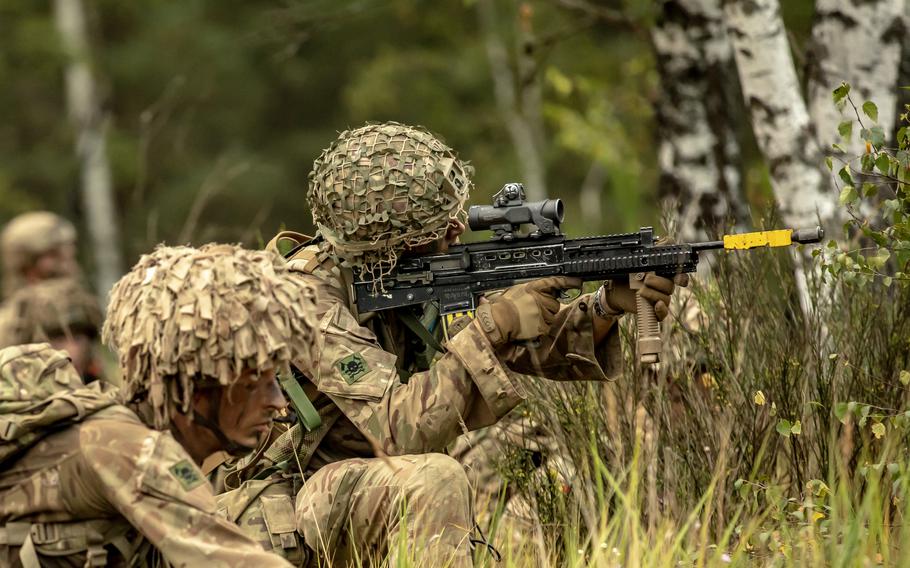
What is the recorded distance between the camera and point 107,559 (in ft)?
10.3

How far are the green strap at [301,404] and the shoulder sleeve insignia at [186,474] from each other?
48.6 inches

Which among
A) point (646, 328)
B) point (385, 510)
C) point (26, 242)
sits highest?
point (26, 242)

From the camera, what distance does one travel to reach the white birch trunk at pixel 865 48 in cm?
543

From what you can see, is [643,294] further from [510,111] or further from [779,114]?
[510,111]

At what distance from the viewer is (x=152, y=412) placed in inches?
124

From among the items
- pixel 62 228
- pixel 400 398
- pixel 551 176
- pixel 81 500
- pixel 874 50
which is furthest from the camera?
pixel 551 176

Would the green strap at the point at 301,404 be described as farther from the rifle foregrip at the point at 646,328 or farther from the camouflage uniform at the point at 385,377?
the rifle foregrip at the point at 646,328

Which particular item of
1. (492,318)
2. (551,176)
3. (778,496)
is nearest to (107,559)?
(492,318)

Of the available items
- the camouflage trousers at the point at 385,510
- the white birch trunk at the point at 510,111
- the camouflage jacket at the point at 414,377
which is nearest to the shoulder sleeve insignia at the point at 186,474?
the camouflage trousers at the point at 385,510

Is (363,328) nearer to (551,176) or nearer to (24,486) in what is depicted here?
(24,486)

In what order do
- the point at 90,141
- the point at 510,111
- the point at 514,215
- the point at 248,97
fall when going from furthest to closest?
the point at 248,97, the point at 510,111, the point at 90,141, the point at 514,215

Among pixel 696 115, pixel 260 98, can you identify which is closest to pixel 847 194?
pixel 696 115

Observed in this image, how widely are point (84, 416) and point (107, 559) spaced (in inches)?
14.1

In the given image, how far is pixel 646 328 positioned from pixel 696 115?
4.14 m
